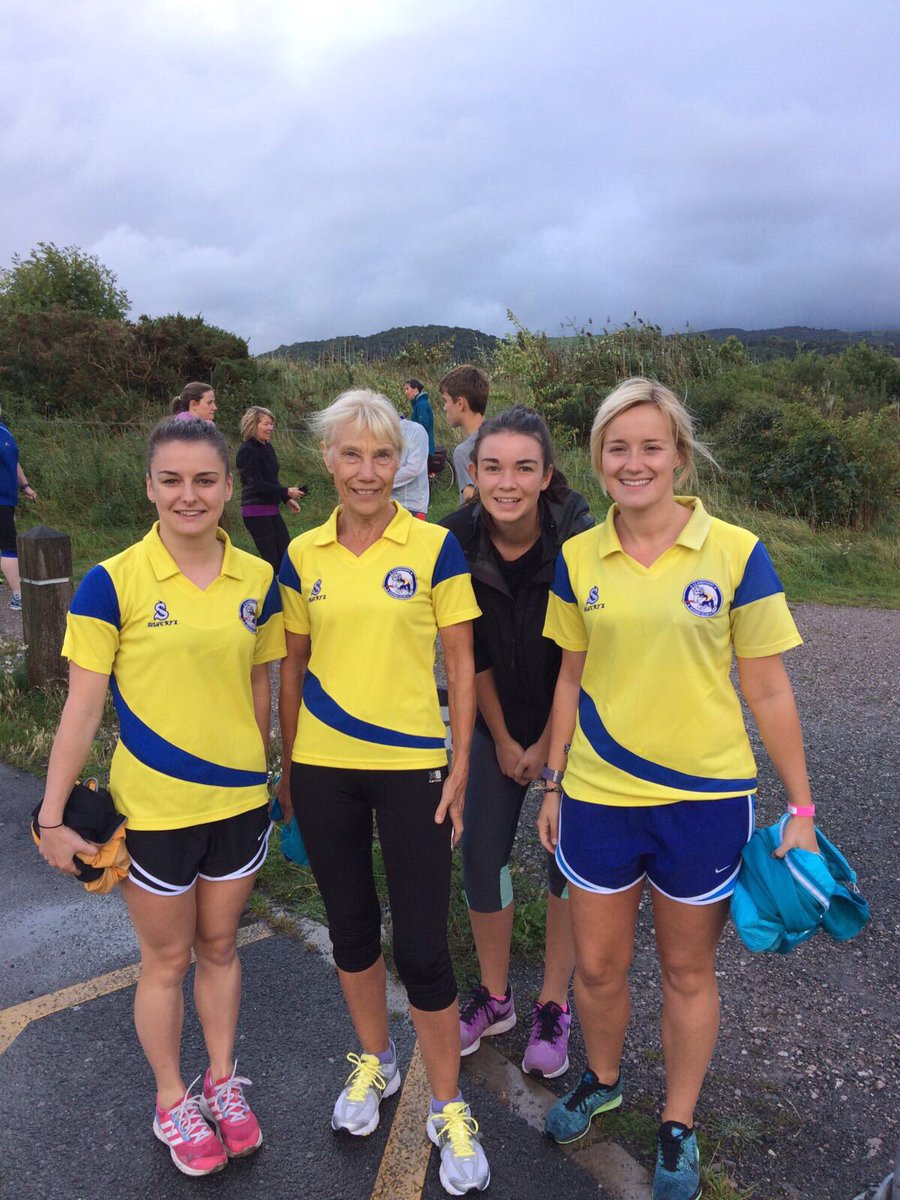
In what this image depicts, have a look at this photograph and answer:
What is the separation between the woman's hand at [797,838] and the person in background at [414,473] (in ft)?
20.7

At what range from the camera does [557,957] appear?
2805 mm

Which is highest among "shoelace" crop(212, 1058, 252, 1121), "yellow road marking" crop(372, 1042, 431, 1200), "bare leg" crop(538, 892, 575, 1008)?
"bare leg" crop(538, 892, 575, 1008)

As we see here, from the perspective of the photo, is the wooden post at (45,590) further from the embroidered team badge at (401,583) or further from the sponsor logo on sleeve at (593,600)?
the sponsor logo on sleeve at (593,600)

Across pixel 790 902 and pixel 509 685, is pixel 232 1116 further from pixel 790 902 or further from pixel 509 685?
pixel 790 902

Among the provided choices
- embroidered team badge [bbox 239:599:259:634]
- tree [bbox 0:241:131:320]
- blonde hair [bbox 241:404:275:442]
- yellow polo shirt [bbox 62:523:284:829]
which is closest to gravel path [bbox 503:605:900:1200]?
yellow polo shirt [bbox 62:523:284:829]

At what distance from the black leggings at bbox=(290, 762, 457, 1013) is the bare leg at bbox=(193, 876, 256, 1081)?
0.25 m

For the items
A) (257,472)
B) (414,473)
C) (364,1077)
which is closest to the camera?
(364,1077)

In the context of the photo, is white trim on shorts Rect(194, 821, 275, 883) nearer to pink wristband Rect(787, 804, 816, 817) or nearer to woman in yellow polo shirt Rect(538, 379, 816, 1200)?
woman in yellow polo shirt Rect(538, 379, 816, 1200)

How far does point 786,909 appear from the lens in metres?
1.97

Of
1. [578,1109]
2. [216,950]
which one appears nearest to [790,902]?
[578,1109]

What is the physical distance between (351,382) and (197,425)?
17.7m

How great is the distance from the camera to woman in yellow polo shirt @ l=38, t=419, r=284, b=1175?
2131mm

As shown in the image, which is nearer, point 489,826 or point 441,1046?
point 441,1046

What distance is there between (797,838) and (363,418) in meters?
1.57
